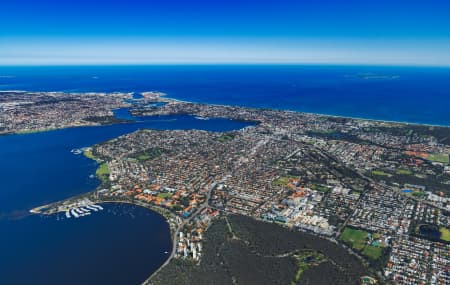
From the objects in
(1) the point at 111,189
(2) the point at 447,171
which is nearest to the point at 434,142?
(2) the point at 447,171

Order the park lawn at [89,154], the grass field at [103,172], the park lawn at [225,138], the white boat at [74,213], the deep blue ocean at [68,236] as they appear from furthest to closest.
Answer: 1. the park lawn at [225,138]
2. the park lawn at [89,154]
3. the grass field at [103,172]
4. the white boat at [74,213]
5. the deep blue ocean at [68,236]

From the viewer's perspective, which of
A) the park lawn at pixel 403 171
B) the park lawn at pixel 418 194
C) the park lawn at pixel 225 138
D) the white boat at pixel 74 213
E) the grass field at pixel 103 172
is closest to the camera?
the white boat at pixel 74 213

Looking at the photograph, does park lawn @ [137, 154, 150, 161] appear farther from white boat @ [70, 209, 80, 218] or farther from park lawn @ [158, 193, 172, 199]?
white boat @ [70, 209, 80, 218]

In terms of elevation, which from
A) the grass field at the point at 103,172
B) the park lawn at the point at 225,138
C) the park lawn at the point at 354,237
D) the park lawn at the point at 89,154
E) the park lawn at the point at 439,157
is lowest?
the park lawn at the point at 354,237

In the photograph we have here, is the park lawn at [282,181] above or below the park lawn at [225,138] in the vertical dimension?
below

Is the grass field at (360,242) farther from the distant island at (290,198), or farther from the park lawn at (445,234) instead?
the park lawn at (445,234)

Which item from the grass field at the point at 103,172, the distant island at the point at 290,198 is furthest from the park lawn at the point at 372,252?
the grass field at the point at 103,172

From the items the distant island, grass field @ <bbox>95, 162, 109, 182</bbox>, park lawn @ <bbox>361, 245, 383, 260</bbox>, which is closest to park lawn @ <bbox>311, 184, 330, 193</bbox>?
the distant island
